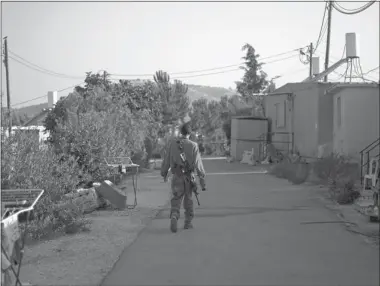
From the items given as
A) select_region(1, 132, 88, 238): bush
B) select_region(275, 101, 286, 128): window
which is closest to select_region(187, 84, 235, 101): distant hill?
select_region(275, 101, 286, 128): window

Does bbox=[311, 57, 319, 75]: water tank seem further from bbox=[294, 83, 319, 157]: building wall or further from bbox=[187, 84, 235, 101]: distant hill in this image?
bbox=[187, 84, 235, 101]: distant hill

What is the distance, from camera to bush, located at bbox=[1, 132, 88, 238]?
7602mm

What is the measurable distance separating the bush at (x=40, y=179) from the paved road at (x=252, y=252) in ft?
4.69

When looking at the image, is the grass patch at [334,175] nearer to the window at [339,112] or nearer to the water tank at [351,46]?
the window at [339,112]

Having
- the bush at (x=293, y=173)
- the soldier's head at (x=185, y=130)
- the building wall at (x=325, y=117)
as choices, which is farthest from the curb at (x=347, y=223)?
the building wall at (x=325, y=117)

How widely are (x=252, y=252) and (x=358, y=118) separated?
446 inches

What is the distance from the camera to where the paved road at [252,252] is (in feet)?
18.8

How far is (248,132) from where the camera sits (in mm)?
29969

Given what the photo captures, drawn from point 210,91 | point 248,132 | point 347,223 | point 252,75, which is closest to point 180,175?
point 347,223

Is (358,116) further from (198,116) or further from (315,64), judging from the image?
(198,116)

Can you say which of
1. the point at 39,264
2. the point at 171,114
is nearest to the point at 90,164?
the point at 39,264

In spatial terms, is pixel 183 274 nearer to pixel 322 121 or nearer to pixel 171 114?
pixel 322 121

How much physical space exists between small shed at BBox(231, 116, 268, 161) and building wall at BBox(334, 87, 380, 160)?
12171mm

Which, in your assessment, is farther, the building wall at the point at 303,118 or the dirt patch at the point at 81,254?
the building wall at the point at 303,118
